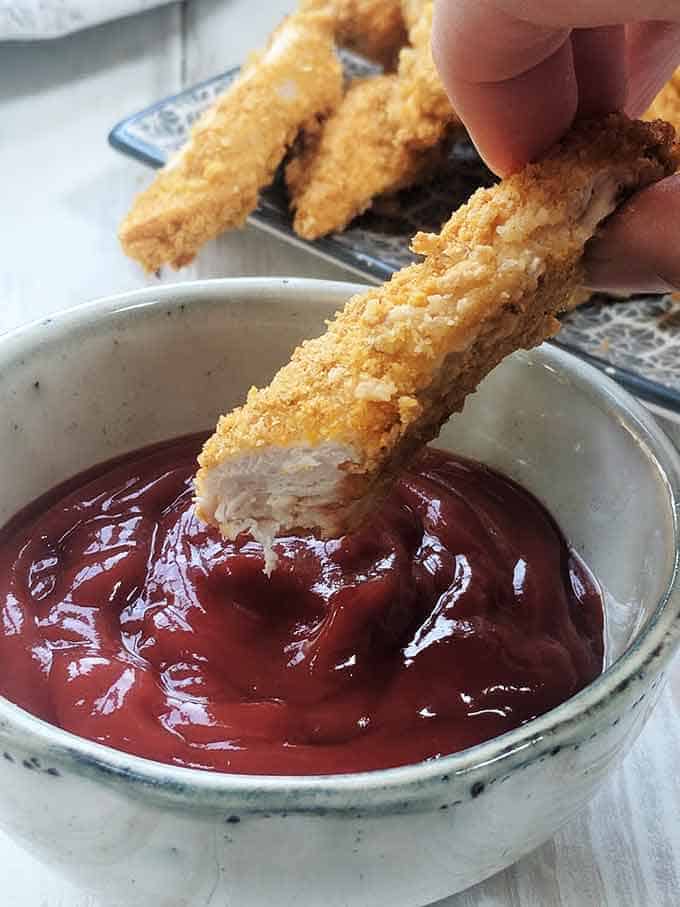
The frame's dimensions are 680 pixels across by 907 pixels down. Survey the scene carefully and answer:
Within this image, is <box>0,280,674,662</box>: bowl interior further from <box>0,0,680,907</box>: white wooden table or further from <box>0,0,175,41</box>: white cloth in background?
<box>0,0,175,41</box>: white cloth in background

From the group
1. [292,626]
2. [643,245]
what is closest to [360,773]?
[292,626]

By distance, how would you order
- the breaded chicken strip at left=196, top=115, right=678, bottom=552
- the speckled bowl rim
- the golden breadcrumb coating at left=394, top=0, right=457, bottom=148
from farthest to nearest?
the golden breadcrumb coating at left=394, top=0, right=457, bottom=148
the breaded chicken strip at left=196, top=115, right=678, bottom=552
the speckled bowl rim

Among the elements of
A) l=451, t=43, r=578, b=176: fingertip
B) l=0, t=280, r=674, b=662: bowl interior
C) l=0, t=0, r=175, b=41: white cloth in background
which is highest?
l=451, t=43, r=578, b=176: fingertip

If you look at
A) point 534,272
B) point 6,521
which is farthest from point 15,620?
point 534,272

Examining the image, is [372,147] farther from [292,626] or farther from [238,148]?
[292,626]

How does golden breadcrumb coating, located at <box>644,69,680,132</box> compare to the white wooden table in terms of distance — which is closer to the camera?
the white wooden table

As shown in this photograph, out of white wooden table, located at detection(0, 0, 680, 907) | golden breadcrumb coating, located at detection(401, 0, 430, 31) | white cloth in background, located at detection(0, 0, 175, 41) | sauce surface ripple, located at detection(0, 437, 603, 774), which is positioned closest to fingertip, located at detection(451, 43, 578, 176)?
sauce surface ripple, located at detection(0, 437, 603, 774)
